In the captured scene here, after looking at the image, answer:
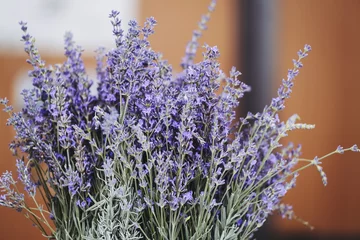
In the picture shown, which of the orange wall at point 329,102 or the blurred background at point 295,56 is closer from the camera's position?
the blurred background at point 295,56

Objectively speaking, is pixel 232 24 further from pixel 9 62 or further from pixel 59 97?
pixel 59 97

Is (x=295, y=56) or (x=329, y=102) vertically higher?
(x=295, y=56)

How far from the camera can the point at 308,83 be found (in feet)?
14.4

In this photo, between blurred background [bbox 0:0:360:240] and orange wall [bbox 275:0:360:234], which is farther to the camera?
orange wall [bbox 275:0:360:234]

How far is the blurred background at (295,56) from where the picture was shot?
12.3 feet

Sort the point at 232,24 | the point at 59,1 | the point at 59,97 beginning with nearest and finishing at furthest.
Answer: the point at 59,97
the point at 59,1
the point at 232,24

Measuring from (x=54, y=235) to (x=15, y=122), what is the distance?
0.18 metres

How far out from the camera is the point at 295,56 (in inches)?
168

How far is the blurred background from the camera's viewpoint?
3754mm

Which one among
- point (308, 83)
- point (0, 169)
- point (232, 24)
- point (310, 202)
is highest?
point (232, 24)

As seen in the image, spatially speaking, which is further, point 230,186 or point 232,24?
point 232,24

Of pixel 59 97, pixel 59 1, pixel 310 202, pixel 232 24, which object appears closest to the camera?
pixel 59 97

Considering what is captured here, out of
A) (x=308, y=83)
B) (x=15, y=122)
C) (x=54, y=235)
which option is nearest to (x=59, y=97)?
(x=15, y=122)

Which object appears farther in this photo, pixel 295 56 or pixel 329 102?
pixel 329 102
